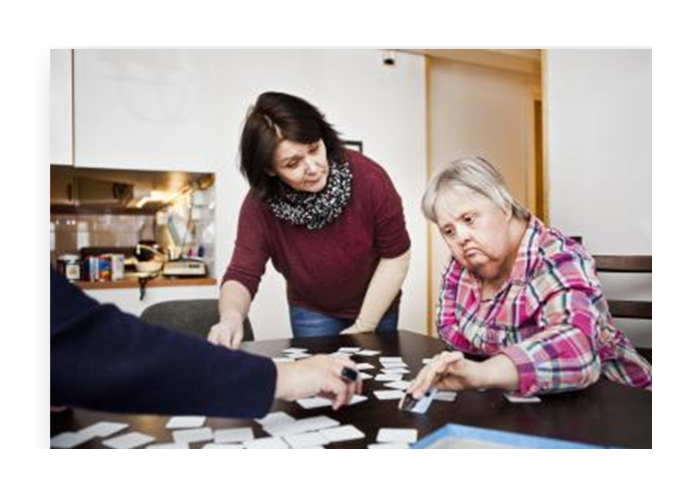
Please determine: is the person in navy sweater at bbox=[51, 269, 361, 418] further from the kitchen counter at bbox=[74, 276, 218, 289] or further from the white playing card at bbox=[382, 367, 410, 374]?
the kitchen counter at bbox=[74, 276, 218, 289]

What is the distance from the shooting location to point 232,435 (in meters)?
0.85

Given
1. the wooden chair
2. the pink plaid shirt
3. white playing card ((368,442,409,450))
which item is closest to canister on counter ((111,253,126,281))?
the pink plaid shirt

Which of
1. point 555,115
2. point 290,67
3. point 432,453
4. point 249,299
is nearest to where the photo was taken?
point 432,453

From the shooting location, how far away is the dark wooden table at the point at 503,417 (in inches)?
32.2

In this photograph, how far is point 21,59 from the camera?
1062mm

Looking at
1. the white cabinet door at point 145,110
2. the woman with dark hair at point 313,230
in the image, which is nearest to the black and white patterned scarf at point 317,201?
the woman with dark hair at point 313,230

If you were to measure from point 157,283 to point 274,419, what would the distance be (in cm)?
82

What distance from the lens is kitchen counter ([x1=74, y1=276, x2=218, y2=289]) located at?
4.54ft

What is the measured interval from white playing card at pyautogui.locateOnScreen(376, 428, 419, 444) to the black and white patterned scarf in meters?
0.88

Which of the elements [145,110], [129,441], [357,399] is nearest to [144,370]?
[129,441]

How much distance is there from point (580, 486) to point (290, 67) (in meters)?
1.12

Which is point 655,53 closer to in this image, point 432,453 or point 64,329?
point 432,453

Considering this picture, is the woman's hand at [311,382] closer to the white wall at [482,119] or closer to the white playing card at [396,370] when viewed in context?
the white playing card at [396,370]

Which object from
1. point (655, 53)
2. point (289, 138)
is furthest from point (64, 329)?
point (655, 53)
